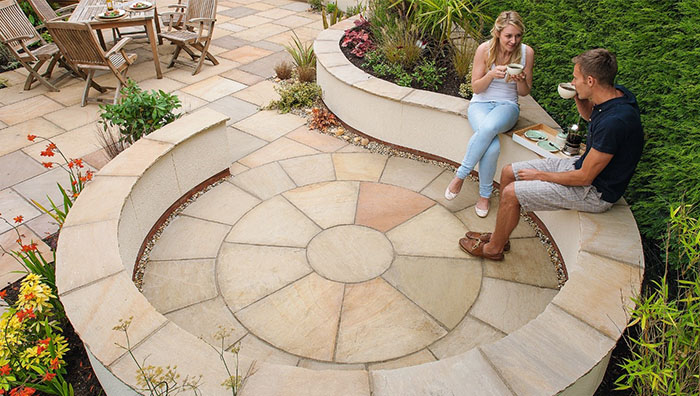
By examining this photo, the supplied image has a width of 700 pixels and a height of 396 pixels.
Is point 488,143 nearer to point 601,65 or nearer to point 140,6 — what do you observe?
point 601,65

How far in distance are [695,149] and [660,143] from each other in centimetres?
24

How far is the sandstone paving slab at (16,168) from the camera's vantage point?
14.8 ft

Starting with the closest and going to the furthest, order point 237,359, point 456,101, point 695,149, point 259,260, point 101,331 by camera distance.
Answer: point 237,359, point 101,331, point 695,149, point 259,260, point 456,101

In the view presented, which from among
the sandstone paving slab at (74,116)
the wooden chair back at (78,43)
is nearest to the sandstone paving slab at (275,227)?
the sandstone paving slab at (74,116)

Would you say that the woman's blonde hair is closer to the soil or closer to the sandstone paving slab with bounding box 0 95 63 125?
the soil

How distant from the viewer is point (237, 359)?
2.18m

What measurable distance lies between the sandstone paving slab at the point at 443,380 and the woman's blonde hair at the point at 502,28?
264 centimetres

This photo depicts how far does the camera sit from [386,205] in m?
4.11

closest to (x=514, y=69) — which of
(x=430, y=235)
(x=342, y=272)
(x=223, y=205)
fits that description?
(x=430, y=235)

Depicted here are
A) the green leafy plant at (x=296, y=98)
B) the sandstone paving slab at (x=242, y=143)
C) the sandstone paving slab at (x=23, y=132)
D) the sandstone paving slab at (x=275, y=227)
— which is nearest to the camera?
the sandstone paving slab at (x=275, y=227)

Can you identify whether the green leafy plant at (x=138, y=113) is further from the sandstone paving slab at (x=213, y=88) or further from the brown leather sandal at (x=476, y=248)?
the brown leather sandal at (x=476, y=248)

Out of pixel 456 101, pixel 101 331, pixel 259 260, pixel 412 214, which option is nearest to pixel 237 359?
pixel 101 331

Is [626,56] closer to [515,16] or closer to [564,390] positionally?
[515,16]

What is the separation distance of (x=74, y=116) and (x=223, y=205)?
9.27 feet
